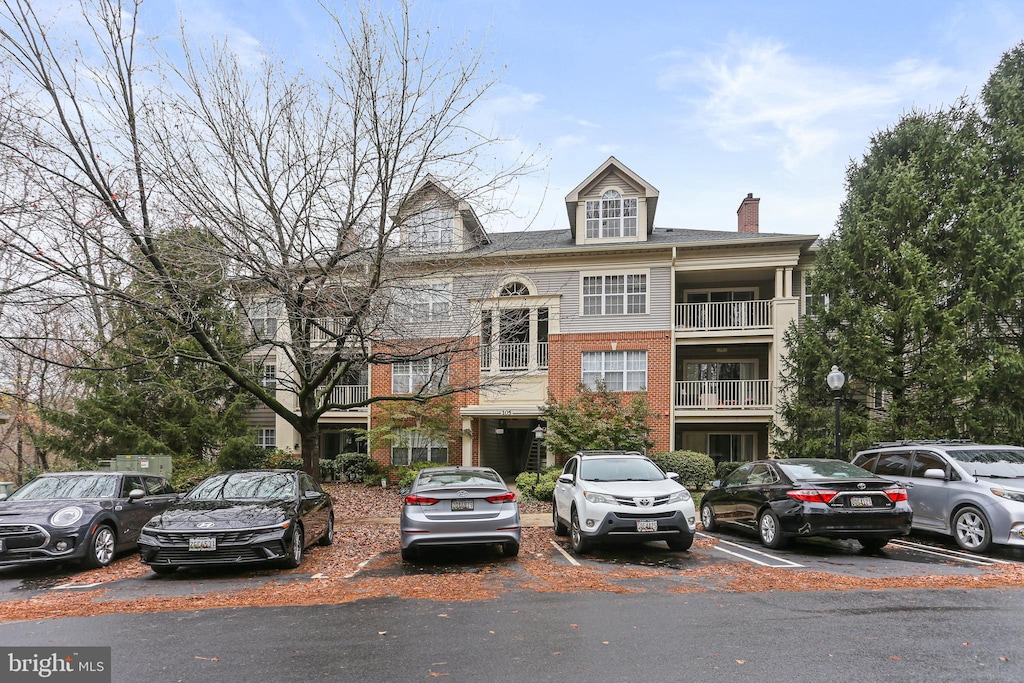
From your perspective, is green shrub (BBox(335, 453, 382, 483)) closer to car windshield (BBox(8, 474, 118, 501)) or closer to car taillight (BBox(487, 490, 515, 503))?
car windshield (BBox(8, 474, 118, 501))

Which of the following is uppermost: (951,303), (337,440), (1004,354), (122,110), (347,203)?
(122,110)

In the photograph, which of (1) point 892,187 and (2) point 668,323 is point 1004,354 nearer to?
(1) point 892,187

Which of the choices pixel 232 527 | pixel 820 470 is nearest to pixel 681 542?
pixel 820 470

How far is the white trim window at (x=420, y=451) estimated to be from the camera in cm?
2138

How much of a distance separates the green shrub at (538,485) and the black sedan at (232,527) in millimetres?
8222

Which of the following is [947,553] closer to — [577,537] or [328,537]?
[577,537]

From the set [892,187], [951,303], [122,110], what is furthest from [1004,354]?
[122,110]

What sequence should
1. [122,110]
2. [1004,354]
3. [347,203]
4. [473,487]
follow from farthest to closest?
[1004,354], [347,203], [122,110], [473,487]

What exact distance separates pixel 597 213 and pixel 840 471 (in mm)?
14125

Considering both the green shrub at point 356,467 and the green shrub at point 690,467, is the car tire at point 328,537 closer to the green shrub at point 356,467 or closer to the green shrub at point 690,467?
the green shrub at point 690,467

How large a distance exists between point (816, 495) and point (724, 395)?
12093mm

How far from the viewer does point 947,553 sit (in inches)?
364

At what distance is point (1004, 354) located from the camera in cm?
1420

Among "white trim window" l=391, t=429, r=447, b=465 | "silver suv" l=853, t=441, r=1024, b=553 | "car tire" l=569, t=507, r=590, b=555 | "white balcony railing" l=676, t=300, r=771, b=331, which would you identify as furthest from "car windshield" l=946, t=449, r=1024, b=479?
"white trim window" l=391, t=429, r=447, b=465
